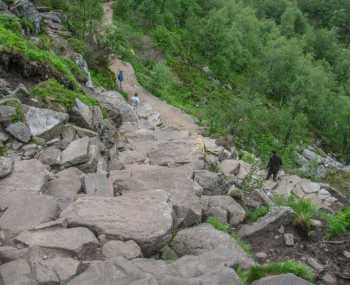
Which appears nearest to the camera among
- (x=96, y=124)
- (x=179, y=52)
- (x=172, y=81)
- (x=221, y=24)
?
(x=96, y=124)

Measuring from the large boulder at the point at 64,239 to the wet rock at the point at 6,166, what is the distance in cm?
278

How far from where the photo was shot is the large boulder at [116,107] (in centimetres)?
2228

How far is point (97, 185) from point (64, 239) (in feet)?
10.1

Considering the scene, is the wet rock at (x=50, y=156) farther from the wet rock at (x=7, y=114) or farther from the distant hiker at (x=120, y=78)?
the distant hiker at (x=120, y=78)

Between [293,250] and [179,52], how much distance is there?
4070 centimetres

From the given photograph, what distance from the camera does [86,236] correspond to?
31.8 ft

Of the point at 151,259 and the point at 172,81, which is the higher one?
the point at 151,259

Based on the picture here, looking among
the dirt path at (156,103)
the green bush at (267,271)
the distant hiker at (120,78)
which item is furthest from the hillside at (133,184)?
the distant hiker at (120,78)

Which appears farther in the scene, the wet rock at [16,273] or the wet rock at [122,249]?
the wet rock at [122,249]

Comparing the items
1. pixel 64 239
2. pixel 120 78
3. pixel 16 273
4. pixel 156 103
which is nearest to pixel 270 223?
pixel 64 239

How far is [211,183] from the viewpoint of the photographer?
593 inches

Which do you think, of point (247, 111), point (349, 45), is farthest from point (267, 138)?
point (349, 45)

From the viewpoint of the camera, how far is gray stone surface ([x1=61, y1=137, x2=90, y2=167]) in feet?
44.6

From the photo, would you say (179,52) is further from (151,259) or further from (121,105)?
(151,259)
